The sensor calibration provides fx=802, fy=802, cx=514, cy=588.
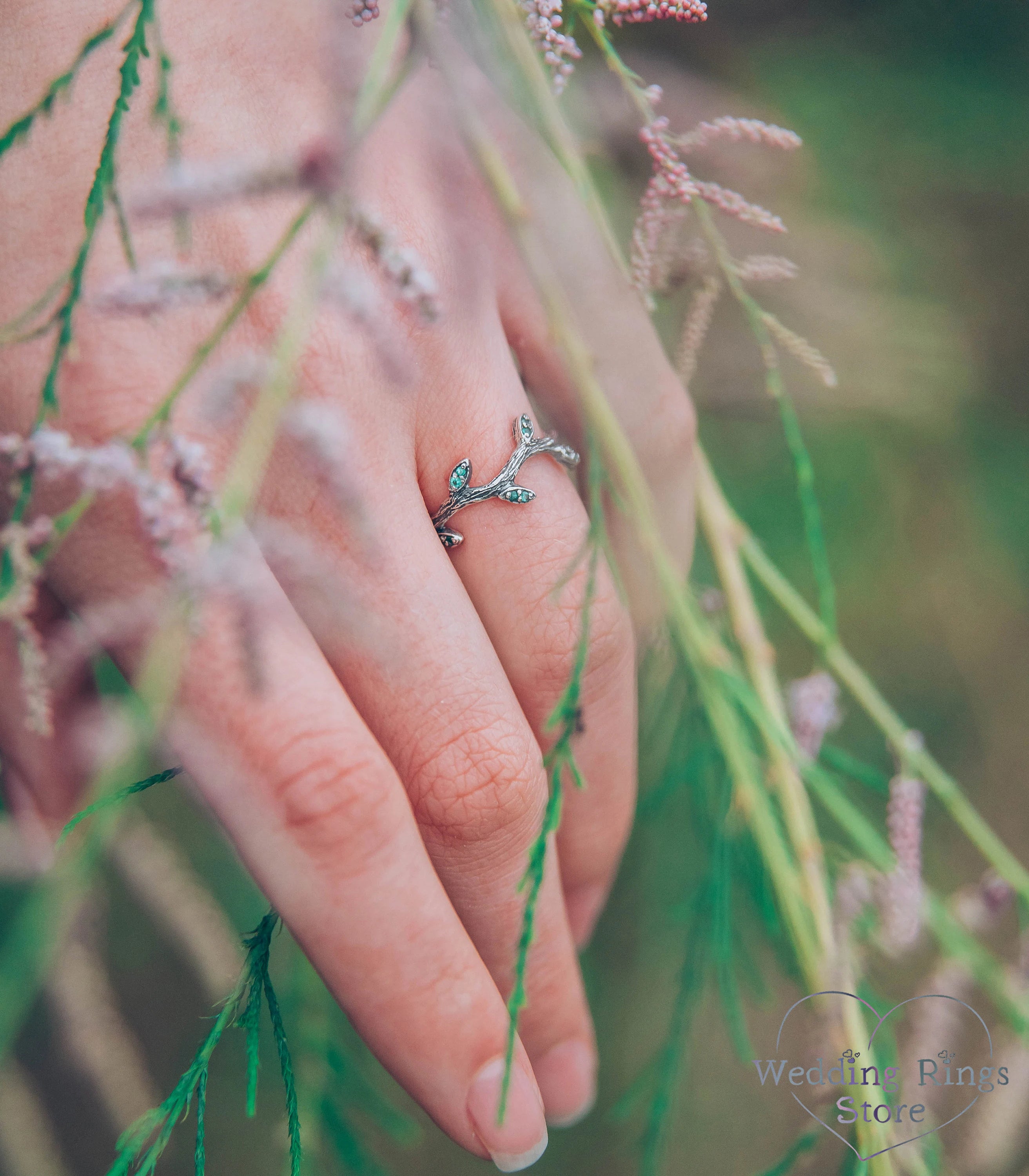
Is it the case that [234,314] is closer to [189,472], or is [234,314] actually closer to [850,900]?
[189,472]

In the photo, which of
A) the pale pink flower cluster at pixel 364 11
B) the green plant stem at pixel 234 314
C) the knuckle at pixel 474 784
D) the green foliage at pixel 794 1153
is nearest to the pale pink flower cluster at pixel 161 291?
the green plant stem at pixel 234 314

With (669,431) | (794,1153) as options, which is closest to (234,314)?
(669,431)

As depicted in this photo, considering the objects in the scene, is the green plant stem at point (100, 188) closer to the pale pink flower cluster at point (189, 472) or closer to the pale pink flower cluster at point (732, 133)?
the pale pink flower cluster at point (189, 472)

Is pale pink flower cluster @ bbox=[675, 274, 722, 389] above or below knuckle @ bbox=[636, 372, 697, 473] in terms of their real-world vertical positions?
Answer: above

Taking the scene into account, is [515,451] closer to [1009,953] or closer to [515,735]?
[515,735]

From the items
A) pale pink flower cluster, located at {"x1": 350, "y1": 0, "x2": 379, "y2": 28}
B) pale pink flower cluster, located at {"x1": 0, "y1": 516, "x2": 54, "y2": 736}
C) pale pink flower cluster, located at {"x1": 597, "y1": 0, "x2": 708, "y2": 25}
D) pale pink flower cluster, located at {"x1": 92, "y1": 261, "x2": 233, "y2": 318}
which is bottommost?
pale pink flower cluster, located at {"x1": 0, "y1": 516, "x2": 54, "y2": 736}

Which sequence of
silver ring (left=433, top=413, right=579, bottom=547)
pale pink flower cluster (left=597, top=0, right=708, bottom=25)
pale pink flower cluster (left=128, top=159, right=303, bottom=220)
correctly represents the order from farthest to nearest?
silver ring (left=433, top=413, right=579, bottom=547)
pale pink flower cluster (left=597, top=0, right=708, bottom=25)
pale pink flower cluster (left=128, top=159, right=303, bottom=220)

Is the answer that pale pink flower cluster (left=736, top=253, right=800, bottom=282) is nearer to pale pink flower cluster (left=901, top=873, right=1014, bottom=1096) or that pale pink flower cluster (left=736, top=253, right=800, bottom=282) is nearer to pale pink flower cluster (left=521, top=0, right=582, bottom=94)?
pale pink flower cluster (left=521, top=0, right=582, bottom=94)

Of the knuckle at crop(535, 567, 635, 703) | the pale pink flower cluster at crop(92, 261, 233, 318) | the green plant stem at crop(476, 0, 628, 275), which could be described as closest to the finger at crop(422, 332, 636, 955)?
the knuckle at crop(535, 567, 635, 703)
